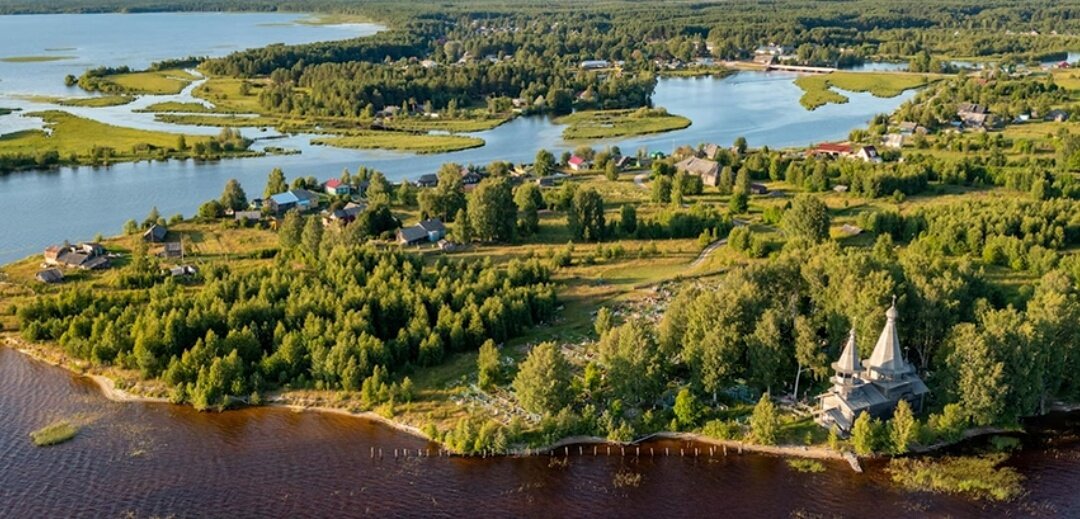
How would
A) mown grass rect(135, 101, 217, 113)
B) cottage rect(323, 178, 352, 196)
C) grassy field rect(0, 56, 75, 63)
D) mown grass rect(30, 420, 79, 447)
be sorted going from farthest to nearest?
grassy field rect(0, 56, 75, 63), mown grass rect(135, 101, 217, 113), cottage rect(323, 178, 352, 196), mown grass rect(30, 420, 79, 447)

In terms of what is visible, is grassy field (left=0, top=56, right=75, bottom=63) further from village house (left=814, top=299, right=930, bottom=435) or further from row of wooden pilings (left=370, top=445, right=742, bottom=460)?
village house (left=814, top=299, right=930, bottom=435)

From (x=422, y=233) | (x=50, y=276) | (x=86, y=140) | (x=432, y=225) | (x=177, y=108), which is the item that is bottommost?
(x=50, y=276)

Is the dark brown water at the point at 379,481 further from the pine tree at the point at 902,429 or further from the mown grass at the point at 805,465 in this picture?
the pine tree at the point at 902,429

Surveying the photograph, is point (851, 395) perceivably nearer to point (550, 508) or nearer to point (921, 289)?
point (921, 289)

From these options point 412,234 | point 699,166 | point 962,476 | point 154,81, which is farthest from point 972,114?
point 154,81

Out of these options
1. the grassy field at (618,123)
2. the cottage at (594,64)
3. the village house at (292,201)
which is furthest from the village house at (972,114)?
the village house at (292,201)

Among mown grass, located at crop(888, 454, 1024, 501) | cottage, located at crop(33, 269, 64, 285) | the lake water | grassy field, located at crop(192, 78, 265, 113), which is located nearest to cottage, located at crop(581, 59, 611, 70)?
the lake water

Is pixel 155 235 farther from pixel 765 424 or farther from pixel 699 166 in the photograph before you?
pixel 765 424
